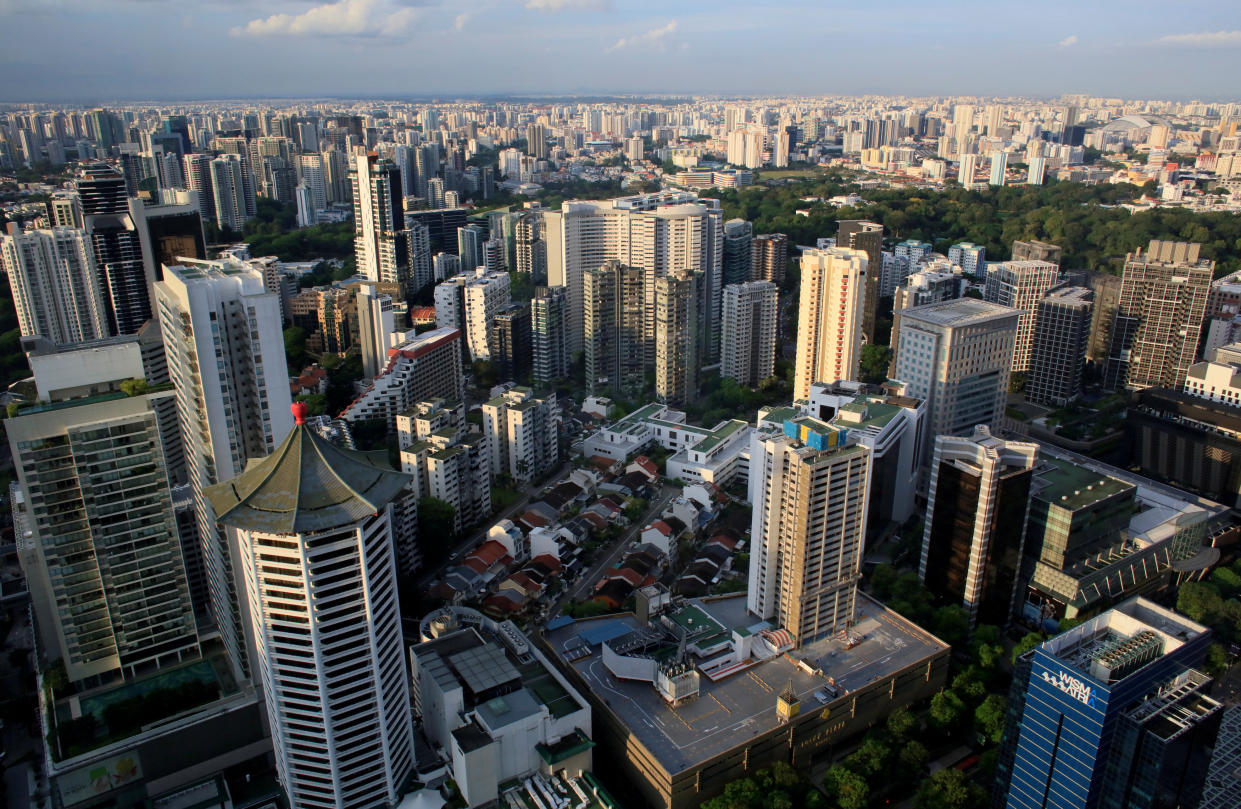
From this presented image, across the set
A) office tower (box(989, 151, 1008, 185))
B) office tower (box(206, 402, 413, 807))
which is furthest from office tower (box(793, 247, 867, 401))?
office tower (box(989, 151, 1008, 185))

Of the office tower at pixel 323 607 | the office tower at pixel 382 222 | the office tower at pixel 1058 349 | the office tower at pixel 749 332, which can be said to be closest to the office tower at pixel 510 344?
the office tower at pixel 749 332

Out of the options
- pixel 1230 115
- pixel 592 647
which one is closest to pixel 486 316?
pixel 592 647

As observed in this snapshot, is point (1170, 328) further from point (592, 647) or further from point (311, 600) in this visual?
point (311, 600)

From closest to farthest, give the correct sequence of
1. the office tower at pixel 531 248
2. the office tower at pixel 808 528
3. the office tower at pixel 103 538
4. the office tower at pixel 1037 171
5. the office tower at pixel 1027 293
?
the office tower at pixel 103 538 < the office tower at pixel 808 528 < the office tower at pixel 1027 293 < the office tower at pixel 531 248 < the office tower at pixel 1037 171

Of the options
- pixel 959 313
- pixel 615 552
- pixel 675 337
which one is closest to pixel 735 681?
pixel 615 552

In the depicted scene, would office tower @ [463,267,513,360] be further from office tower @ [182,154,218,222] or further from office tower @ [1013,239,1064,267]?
office tower @ [182,154,218,222]

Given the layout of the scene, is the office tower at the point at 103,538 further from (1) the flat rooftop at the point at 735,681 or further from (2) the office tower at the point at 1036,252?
(2) the office tower at the point at 1036,252
